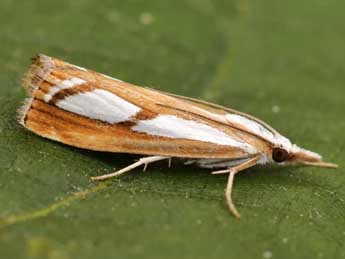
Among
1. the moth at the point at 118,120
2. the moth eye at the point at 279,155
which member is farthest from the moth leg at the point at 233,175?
the moth eye at the point at 279,155

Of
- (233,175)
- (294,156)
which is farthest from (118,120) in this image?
(294,156)

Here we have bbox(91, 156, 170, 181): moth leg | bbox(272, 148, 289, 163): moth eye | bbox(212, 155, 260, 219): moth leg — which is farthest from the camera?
bbox(272, 148, 289, 163): moth eye

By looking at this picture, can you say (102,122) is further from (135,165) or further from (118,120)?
(135,165)

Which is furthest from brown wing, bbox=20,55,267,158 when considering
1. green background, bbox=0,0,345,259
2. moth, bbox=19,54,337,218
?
green background, bbox=0,0,345,259

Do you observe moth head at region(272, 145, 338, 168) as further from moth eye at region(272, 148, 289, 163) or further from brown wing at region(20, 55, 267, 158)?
brown wing at region(20, 55, 267, 158)

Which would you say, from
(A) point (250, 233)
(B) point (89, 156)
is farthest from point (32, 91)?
(A) point (250, 233)

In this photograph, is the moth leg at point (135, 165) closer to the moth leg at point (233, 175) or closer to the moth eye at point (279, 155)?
the moth leg at point (233, 175)
